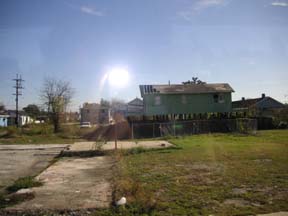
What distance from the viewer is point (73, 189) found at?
7398 mm

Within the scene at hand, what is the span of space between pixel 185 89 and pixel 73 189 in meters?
31.4

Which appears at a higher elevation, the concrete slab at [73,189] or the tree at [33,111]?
the tree at [33,111]

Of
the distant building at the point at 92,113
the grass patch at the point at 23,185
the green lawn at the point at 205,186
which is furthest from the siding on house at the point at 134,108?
the grass patch at the point at 23,185

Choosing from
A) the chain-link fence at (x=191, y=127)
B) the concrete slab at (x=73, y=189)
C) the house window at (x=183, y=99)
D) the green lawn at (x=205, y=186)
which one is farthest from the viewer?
the house window at (x=183, y=99)

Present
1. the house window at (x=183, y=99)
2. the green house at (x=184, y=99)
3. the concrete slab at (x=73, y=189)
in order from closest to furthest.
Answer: the concrete slab at (x=73, y=189)
the green house at (x=184, y=99)
the house window at (x=183, y=99)

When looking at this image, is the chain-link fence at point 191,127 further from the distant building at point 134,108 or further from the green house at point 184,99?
the distant building at point 134,108

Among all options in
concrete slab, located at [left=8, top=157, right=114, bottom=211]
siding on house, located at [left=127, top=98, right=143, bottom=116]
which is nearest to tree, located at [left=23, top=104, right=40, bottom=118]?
siding on house, located at [left=127, top=98, right=143, bottom=116]

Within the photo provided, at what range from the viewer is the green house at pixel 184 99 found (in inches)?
1448

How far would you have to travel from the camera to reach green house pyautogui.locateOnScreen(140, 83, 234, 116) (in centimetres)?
3678

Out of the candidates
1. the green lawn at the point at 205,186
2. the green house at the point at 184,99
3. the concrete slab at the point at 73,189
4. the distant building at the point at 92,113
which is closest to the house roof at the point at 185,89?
the green house at the point at 184,99

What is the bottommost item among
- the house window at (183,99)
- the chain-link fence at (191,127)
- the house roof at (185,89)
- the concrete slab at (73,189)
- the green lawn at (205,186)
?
the concrete slab at (73,189)

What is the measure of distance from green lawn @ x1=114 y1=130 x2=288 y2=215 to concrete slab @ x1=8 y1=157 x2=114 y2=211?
42 centimetres

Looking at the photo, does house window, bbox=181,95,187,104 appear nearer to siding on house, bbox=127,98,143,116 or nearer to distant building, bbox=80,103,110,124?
siding on house, bbox=127,98,143,116

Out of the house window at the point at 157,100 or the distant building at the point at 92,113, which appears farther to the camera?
the distant building at the point at 92,113
